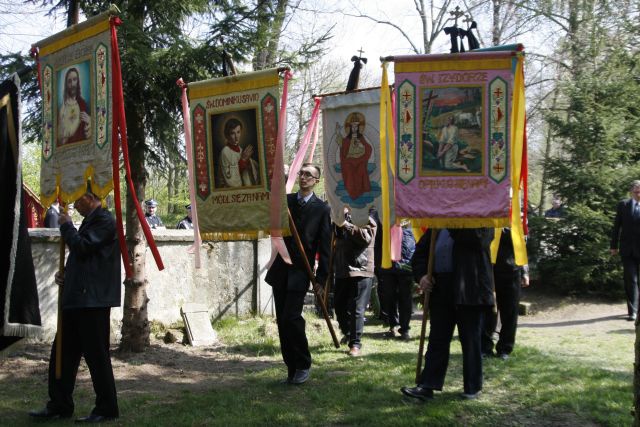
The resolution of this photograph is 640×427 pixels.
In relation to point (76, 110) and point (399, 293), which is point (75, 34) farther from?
point (399, 293)

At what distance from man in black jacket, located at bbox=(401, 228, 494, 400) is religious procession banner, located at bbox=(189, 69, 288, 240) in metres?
1.64

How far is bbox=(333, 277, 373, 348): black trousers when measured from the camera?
8.95m

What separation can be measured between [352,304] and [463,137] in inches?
132

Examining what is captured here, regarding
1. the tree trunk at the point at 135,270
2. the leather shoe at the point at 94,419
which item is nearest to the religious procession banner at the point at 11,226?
the leather shoe at the point at 94,419

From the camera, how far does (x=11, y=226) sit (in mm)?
5484

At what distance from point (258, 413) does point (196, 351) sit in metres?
3.30

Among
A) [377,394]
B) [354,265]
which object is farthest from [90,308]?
[354,265]

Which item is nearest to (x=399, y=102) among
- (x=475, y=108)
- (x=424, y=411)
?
(x=475, y=108)

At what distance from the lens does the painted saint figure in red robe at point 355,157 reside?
305 inches

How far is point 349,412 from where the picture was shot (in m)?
6.21

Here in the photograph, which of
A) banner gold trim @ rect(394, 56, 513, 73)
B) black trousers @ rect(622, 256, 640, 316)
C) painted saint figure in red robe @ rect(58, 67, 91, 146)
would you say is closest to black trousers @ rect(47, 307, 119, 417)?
painted saint figure in red robe @ rect(58, 67, 91, 146)

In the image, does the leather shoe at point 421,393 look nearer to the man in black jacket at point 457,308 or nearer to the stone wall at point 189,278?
the man in black jacket at point 457,308

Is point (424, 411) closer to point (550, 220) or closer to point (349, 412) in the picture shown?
point (349, 412)

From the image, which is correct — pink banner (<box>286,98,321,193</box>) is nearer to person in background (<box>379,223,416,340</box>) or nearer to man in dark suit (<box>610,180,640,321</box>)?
person in background (<box>379,223,416,340</box>)
